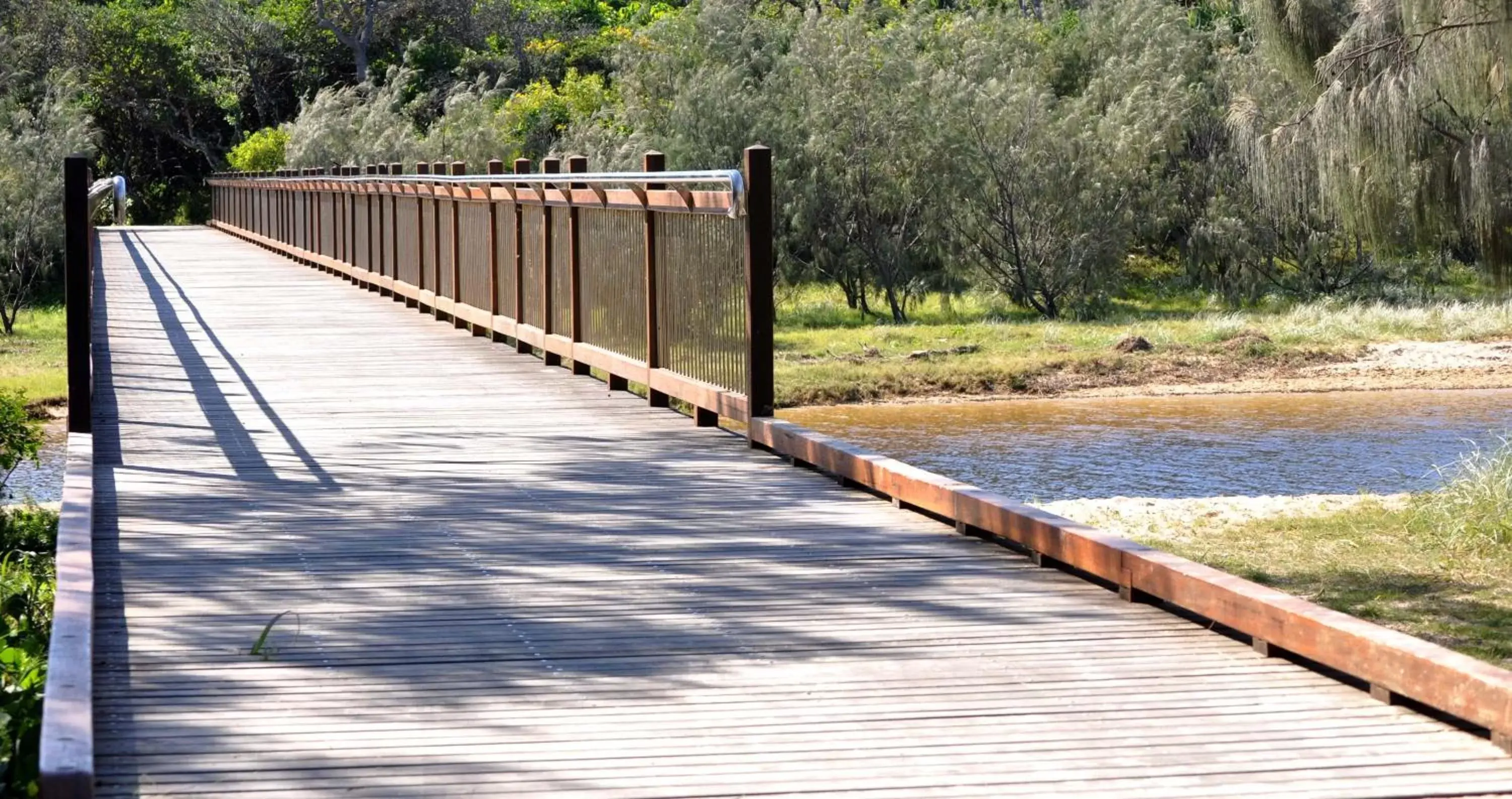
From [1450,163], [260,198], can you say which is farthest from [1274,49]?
[260,198]

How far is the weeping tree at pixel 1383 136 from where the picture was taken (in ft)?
47.9

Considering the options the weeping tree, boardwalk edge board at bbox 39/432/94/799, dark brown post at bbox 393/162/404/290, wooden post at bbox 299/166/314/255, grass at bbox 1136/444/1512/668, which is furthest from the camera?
wooden post at bbox 299/166/314/255

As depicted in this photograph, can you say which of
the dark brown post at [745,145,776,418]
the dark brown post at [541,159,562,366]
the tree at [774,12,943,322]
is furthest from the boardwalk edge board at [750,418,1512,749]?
the tree at [774,12,943,322]

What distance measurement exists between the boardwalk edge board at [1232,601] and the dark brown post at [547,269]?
16.2ft

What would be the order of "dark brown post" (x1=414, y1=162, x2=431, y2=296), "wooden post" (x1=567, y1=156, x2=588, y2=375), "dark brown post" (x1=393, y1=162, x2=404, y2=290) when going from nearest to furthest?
"wooden post" (x1=567, y1=156, x2=588, y2=375), "dark brown post" (x1=414, y1=162, x2=431, y2=296), "dark brown post" (x1=393, y1=162, x2=404, y2=290)

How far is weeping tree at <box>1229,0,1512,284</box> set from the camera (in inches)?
574

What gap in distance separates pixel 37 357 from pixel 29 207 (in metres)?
7.07

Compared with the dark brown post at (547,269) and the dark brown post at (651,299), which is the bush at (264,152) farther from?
the dark brown post at (651,299)

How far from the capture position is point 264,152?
49.3 meters

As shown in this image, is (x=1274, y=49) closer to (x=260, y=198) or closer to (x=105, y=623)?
(x=105, y=623)

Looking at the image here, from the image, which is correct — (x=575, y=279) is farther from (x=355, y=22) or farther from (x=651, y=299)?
(x=355, y=22)

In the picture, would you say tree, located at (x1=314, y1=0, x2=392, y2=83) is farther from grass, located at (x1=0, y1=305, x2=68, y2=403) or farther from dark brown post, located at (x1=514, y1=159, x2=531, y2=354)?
dark brown post, located at (x1=514, y1=159, x2=531, y2=354)

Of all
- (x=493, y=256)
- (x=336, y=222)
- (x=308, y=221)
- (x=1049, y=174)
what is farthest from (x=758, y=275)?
(x=1049, y=174)

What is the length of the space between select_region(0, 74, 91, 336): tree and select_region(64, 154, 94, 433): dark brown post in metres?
24.4
